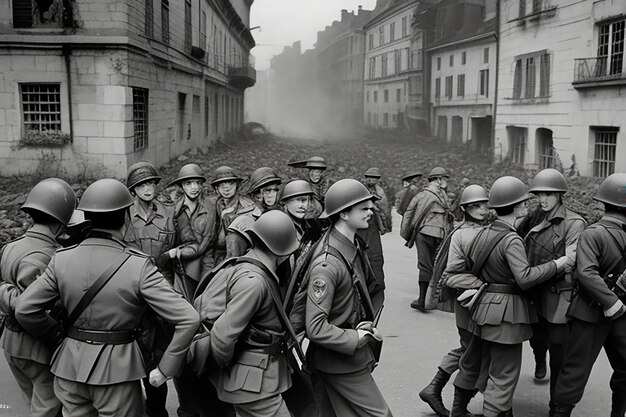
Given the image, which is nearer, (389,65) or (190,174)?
(190,174)

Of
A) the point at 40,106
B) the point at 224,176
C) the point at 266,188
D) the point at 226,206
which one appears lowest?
the point at 226,206

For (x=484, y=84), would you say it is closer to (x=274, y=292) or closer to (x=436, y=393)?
(x=436, y=393)

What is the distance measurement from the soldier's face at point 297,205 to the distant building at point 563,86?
14.5 meters

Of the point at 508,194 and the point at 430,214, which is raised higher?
the point at 508,194

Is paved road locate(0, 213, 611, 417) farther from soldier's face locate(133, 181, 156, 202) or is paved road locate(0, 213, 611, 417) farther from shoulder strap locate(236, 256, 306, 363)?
shoulder strap locate(236, 256, 306, 363)

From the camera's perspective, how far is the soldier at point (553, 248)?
5.12 m

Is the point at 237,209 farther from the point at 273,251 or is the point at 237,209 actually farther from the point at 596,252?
the point at 596,252

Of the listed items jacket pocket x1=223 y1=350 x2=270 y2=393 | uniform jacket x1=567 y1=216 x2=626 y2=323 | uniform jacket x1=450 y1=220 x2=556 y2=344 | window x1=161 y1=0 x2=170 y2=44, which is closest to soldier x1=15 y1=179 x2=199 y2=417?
jacket pocket x1=223 y1=350 x2=270 y2=393

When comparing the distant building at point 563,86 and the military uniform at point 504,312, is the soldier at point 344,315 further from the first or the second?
the distant building at point 563,86

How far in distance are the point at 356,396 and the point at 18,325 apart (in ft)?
7.48

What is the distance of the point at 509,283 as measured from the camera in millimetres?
4840

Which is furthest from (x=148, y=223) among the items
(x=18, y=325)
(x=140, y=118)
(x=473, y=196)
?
(x=140, y=118)

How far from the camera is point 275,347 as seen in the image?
3748 millimetres

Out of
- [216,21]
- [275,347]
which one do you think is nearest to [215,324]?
[275,347]
